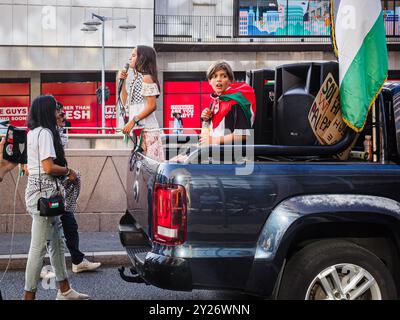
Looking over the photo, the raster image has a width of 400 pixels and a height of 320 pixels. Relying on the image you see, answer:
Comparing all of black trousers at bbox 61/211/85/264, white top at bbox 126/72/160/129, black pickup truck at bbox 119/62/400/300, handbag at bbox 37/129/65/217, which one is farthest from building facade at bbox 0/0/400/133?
black pickup truck at bbox 119/62/400/300

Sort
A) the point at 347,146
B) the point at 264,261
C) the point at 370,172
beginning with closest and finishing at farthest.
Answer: the point at 264,261, the point at 370,172, the point at 347,146

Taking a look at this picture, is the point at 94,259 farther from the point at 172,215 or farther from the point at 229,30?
the point at 229,30

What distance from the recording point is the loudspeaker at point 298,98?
176 inches

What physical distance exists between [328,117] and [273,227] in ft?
3.82

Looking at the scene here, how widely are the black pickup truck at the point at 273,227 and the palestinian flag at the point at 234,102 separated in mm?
714

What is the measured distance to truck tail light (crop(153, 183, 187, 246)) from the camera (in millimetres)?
3352

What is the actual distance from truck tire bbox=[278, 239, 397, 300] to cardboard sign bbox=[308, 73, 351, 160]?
0.88 meters

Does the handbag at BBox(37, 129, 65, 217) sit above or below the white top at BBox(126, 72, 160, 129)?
below

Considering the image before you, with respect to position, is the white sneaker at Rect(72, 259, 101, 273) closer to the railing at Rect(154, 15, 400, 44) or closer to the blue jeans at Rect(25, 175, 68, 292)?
the blue jeans at Rect(25, 175, 68, 292)

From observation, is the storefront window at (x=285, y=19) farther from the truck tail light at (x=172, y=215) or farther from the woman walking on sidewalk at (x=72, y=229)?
the truck tail light at (x=172, y=215)
